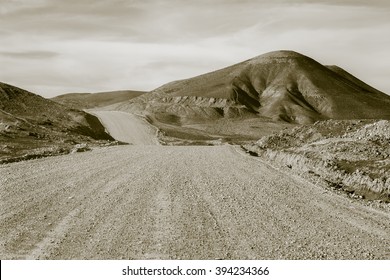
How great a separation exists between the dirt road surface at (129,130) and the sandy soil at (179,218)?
3984 cm

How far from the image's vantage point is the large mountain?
136625 millimetres

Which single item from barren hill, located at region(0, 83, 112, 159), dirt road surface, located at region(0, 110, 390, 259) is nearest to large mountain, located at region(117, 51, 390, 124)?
barren hill, located at region(0, 83, 112, 159)

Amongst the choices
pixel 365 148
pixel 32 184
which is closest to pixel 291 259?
pixel 32 184

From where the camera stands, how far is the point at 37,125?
5147 cm

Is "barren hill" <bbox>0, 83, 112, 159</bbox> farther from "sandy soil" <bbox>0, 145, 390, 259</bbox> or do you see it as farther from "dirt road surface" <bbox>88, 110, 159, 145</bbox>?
"sandy soil" <bbox>0, 145, 390, 259</bbox>

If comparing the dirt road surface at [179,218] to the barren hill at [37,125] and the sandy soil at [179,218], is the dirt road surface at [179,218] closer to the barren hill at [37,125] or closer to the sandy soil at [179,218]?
the sandy soil at [179,218]

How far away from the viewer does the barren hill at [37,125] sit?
35.9 meters

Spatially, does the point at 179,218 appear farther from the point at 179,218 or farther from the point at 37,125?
the point at 37,125

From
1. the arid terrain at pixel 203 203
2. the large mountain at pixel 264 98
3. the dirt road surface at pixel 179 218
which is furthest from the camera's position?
the large mountain at pixel 264 98

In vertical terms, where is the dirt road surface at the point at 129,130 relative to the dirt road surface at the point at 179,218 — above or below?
above

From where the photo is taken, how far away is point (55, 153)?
30.5m

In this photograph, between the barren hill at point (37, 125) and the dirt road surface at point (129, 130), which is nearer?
the barren hill at point (37, 125)

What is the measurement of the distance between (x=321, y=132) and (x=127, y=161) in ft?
61.2

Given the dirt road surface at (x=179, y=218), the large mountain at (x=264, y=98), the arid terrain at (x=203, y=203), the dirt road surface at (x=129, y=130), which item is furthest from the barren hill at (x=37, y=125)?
the large mountain at (x=264, y=98)
